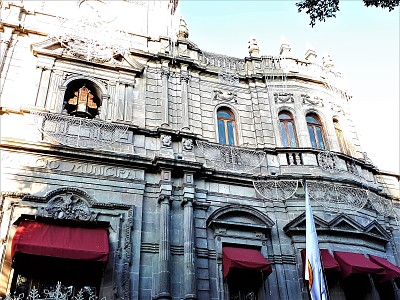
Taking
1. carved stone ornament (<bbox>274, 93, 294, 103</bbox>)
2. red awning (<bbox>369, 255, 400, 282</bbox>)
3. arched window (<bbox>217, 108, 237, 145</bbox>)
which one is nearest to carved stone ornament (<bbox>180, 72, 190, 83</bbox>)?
arched window (<bbox>217, 108, 237, 145</bbox>)

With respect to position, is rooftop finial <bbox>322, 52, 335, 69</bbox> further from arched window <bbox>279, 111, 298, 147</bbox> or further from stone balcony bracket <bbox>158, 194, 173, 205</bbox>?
stone balcony bracket <bbox>158, 194, 173, 205</bbox>

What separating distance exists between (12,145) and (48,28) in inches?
210

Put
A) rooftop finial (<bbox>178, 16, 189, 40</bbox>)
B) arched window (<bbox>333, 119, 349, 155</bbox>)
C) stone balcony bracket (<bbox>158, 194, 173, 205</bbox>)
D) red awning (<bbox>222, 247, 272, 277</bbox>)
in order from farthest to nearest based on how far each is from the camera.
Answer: rooftop finial (<bbox>178, 16, 189, 40</bbox>) → arched window (<bbox>333, 119, 349, 155</bbox>) → stone balcony bracket (<bbox>158, 194, 173, 205</bbox>) → red awning (<bbox>222, 247, 272, 277</bbox>)

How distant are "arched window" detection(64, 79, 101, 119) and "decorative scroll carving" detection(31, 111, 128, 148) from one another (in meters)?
0.78

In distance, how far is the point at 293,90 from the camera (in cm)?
1648

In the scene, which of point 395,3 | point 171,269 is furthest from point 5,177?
point 395,3

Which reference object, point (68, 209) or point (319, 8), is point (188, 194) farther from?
point (319, 8)

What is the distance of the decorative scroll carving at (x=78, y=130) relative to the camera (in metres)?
12.3

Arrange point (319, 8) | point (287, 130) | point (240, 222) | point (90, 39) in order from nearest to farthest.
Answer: point (319, 8)
point (240, 222)
point (90, 39)
point (287, 130)

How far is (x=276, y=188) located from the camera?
1376 cm

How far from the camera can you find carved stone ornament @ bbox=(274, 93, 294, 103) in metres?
16.2

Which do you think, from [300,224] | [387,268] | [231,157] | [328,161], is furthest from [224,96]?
[387,268]

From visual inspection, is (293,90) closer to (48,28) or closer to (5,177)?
(48,28)

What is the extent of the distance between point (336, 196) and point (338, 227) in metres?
1.11
